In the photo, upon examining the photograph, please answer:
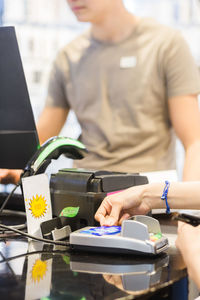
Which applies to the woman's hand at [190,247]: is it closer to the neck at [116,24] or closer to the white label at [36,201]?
the white label at [36,201]

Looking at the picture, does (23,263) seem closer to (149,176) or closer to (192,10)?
(149,176)

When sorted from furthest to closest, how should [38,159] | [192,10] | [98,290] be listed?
[192,10] < [38,159] < [98,290]

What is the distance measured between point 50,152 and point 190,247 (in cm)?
45

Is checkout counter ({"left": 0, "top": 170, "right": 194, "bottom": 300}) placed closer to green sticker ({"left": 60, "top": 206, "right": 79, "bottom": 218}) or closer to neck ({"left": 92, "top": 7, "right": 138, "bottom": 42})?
green sticker ({"left": 60, "top": 206, "right": 79, "bottom": 218})

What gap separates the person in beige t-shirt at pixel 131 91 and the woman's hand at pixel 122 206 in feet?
2.46

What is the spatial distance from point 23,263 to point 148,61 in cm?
132

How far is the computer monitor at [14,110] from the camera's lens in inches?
45.2

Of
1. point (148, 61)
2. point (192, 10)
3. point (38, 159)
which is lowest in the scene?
point (38, 159)

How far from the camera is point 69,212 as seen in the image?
3.54 feet

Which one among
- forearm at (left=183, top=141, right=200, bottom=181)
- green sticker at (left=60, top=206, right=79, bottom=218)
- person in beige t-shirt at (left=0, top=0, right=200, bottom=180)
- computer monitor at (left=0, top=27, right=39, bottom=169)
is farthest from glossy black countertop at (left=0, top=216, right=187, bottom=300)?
person in beige t-shirt at (left=0, top=0, right=200, bottom=180)

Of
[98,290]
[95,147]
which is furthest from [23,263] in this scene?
[95,147]

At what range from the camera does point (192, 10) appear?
3.65 metres

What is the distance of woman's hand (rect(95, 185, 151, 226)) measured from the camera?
1.04 meters

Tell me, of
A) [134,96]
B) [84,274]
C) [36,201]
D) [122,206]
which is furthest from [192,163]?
[84,274]
